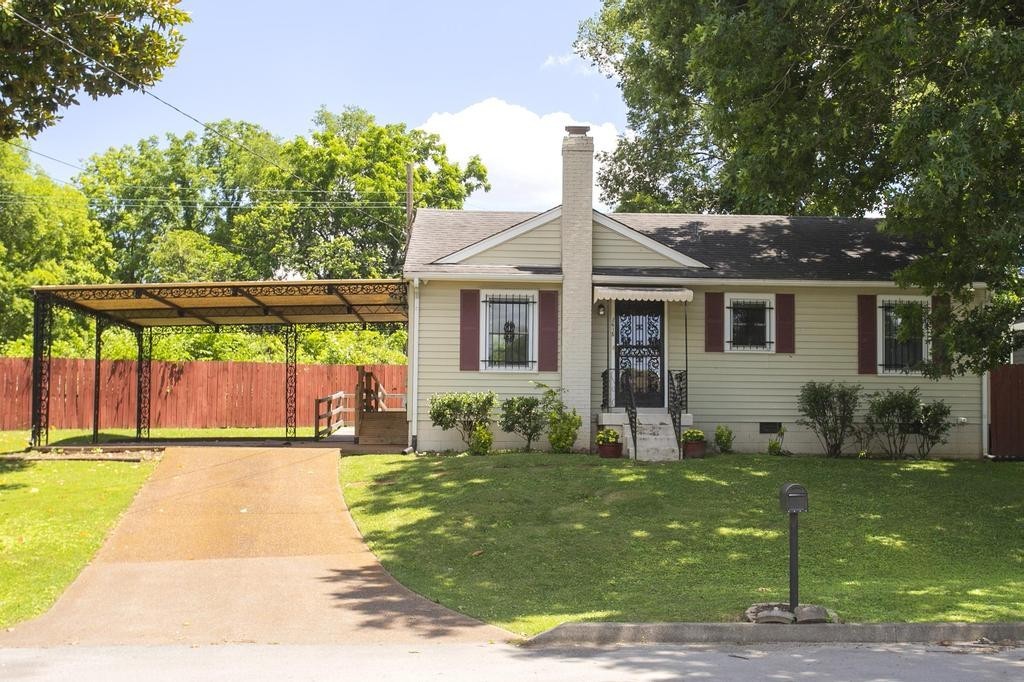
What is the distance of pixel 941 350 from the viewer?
16656mm

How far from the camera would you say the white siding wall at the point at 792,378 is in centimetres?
1925

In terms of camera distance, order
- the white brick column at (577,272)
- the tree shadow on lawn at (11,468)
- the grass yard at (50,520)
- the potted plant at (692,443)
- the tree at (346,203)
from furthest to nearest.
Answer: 1. the tree at (346,203)
2. the white brick column at (577,272)
3. the potted plant at (692,443)
4. the tree shadow on lawn at (11,468)
5. the grass yard at (50,520)

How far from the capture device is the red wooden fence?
1017 inches

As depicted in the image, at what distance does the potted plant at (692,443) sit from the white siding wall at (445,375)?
269 centimetres

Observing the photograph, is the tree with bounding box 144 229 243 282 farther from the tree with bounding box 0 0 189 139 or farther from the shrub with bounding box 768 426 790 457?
the shrub with bounding box 768 426 790 457

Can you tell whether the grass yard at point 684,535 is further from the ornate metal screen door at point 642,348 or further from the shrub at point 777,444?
the ornate metal screen door at point 642,348

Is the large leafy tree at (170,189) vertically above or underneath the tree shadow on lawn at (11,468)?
above

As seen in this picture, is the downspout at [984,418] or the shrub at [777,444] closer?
the shrub at [777,444]

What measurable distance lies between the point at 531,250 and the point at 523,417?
3352mm

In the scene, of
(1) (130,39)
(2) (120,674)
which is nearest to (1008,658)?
(2) (120,674)

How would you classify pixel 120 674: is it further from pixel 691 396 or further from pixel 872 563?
pixel 691 396

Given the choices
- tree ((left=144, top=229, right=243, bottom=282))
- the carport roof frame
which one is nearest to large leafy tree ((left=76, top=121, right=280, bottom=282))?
tree ((left=144, top=229, right=243, bottom=282))

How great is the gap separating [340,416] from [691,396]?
11.7m

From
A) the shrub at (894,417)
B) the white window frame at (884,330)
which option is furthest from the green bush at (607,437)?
the white window frame at (884,330)
